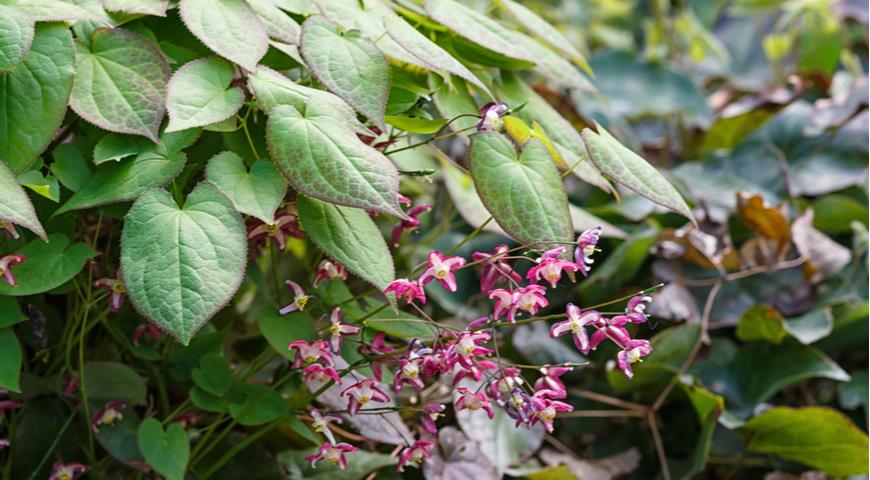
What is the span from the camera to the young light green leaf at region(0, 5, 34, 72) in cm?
71

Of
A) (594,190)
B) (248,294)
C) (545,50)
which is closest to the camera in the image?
(545,50)

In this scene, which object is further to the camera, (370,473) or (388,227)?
(388,227)

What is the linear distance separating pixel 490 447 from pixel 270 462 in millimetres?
255

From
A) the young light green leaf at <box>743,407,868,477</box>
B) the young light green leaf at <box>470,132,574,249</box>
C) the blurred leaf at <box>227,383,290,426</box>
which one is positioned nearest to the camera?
the young light green leaf at <box>470,132,574,249</box>

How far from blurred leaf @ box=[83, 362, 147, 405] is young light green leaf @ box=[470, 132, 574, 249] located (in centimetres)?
38

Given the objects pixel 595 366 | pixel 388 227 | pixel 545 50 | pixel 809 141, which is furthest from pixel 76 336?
pixel 809 141

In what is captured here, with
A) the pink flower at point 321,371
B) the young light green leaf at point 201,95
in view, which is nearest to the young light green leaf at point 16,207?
the young light green leaf at point 201,95

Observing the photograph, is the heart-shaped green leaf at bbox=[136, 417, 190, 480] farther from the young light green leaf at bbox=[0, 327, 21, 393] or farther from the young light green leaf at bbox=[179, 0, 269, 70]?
the young light green leaf at bbox=[179, 0, 269, 70]

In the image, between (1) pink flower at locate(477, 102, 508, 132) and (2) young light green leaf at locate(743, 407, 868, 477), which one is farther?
(2) young light green leaf at locate(743, 407, 868, 477)

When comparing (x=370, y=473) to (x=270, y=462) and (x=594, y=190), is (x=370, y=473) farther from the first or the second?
(x=594, y=190)

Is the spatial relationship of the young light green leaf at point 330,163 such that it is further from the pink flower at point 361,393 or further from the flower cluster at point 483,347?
the pink flower at point 361,393

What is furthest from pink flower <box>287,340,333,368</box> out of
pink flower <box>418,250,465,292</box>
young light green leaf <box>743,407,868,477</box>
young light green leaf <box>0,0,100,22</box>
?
young light green leaf <box>743,407,868,477</box>

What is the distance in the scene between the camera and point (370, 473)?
0.98m

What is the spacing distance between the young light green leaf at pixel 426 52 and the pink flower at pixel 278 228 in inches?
6.6
